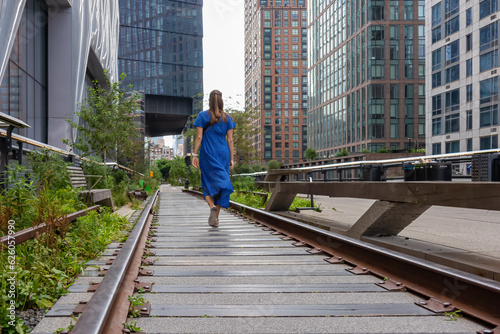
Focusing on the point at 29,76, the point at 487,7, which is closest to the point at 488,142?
the point at 487,7

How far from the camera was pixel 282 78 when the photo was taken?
14888 cm

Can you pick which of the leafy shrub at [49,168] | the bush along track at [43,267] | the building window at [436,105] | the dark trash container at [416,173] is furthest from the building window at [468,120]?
the bush along track at [43,267]

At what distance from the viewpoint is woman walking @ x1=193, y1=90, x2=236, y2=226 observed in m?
6.91

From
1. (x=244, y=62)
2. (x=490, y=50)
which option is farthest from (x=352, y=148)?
(x=244, y=62)

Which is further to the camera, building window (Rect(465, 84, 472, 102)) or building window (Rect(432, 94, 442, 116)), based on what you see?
building window (Rect(432, 94, 442, 116))

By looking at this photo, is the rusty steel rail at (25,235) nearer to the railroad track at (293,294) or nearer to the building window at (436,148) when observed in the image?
the railroad track at (293,294)

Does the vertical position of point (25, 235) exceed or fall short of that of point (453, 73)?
it falls short

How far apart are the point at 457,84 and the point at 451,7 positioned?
28.6 ft

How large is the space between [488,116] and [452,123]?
6.10 metres

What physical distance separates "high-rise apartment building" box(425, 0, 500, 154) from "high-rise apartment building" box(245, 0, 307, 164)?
91.7 metres

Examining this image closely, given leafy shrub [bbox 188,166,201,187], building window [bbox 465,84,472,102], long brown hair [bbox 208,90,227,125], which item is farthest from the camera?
building window [bbox 465,84,472,102]

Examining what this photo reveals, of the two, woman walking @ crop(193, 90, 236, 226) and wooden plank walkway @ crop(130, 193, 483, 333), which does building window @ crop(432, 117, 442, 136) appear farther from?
wooden plank walkway @ crop(130, 193, 483, 333)

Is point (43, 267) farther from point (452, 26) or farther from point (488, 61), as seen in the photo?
point (452, 26)

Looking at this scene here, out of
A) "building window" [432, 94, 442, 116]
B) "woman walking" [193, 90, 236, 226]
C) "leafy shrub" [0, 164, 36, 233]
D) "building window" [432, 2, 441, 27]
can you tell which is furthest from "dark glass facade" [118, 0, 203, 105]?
"leafy shrub" [0, 164, 36, 233]
